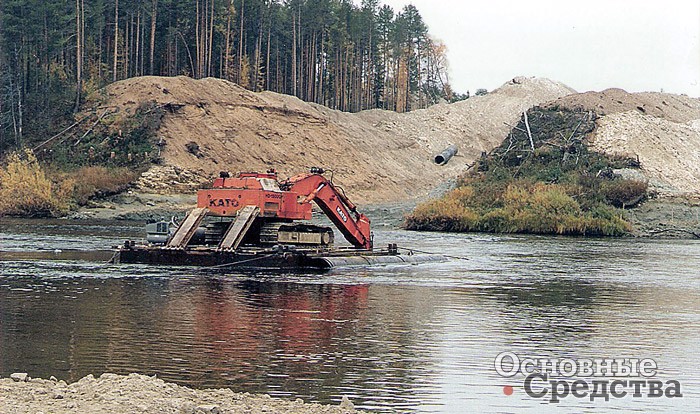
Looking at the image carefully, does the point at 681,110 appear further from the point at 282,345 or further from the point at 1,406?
the point at 1,406

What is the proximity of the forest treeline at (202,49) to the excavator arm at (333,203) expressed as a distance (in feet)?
169

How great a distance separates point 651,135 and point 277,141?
30560mm

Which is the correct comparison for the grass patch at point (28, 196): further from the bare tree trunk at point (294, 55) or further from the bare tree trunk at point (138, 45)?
the bare tree trunk at point (294, 55)

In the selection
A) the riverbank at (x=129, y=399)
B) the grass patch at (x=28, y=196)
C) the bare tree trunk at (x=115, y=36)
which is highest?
the bare tree trunk at (x=115, y=36)

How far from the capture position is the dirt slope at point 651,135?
70.4 metres

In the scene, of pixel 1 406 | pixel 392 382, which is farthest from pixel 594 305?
pixel 1 406

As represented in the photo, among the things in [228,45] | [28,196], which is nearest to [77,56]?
[228,45]

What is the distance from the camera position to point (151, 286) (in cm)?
2450

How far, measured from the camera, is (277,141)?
8888 centimetres

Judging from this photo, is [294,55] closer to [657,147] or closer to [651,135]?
[651,135]

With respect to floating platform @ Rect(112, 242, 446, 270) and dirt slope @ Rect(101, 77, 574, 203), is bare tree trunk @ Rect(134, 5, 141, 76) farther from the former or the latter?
floating platform @ Rect(112, 242, 446, 270)

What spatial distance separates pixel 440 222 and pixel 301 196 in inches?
1197

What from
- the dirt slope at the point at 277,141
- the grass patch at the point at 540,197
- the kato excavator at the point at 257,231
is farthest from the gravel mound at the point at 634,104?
the kato excavator at the point at 257,231

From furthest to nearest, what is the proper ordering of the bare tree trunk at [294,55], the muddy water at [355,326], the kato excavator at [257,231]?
the bare tree trunk at [294,55] < the kato excavator at [257,231] < the muddy water at [355,326]
